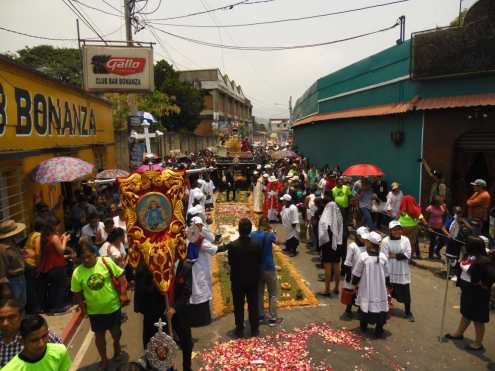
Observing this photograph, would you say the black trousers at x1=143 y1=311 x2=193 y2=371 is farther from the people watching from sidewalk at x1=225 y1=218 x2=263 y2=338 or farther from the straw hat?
the straw hat

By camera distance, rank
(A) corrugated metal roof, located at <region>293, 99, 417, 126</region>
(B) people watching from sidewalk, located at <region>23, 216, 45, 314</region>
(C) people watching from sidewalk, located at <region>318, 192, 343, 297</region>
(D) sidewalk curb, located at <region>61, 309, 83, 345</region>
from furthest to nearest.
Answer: (A) corrugated metal roof, located at <region>293, 99, 417, 126</region>
(C) people watching from sidewalk, located at <region>318, 192, 343, 297</region>
(B) people watching from sidewalk, located at <region>23, 216, 45, 314</region>
(D) sidewalk curb, located at <region>61, 309, 83, 345</region>

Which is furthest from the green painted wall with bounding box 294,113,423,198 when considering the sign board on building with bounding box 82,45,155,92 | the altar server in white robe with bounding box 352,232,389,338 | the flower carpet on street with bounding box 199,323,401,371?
the sign board on building with bounding box 82,45,155,92

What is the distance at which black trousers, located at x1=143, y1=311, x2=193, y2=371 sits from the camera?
14.0 feet

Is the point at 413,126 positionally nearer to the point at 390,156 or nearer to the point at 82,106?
the point at 390,156

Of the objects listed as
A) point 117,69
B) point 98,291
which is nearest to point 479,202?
point 98,291

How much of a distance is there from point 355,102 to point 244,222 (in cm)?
1327

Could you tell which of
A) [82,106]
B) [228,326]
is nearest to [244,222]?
[228,326]

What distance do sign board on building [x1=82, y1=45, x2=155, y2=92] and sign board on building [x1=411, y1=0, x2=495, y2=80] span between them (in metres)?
11.2

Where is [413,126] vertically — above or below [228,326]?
above

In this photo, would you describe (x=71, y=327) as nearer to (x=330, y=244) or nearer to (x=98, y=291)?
(x=98, y=291)

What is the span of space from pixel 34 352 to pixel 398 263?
5161 millimetres

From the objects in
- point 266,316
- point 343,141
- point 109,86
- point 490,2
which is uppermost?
point 490,2

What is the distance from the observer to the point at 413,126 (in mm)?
11773

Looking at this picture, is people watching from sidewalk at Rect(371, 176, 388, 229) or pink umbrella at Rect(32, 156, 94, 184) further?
people watching from sidewalk at Rect(371, 176, 388, 229)
